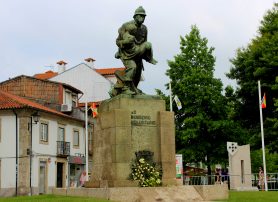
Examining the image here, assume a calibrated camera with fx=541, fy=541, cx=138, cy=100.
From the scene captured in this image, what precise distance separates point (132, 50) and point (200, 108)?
23477 mm

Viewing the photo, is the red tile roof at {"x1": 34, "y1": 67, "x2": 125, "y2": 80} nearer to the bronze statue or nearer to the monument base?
the bronze statue

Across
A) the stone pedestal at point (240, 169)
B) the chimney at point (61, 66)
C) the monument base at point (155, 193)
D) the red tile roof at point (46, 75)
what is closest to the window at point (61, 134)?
the stone pedestal at point (240, 169)

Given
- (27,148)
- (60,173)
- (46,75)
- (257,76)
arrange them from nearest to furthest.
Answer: (257,76) < (27,148) < (60,173) < (46,75)

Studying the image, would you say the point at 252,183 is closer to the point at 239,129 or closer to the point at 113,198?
the point at 239,129

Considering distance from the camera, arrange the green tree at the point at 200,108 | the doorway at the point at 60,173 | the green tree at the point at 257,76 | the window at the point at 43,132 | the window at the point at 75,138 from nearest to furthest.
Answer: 1. the green tree at the point at 257,76
2. the green tree at the point at 200,108
3. the window at the point at 43,132
4. the doorway at the point at 60,173
5. the window at the point at 75,138

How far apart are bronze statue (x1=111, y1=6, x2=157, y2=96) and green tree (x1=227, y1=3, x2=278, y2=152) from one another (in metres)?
18.2

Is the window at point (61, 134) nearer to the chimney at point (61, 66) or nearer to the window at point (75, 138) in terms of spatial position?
the window at point (75, 138)

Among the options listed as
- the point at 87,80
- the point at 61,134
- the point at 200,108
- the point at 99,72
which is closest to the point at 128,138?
the point at 200,108

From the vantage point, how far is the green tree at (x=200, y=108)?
39.7 metres

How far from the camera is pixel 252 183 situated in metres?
34.7

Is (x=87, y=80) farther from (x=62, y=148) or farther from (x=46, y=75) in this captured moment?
(x=62, y=148)

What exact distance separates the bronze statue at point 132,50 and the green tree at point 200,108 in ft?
71.9

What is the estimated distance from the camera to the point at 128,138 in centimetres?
1641

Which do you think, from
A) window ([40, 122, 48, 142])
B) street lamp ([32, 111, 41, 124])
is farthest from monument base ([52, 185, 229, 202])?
window ([40, 122, 48, 142])
